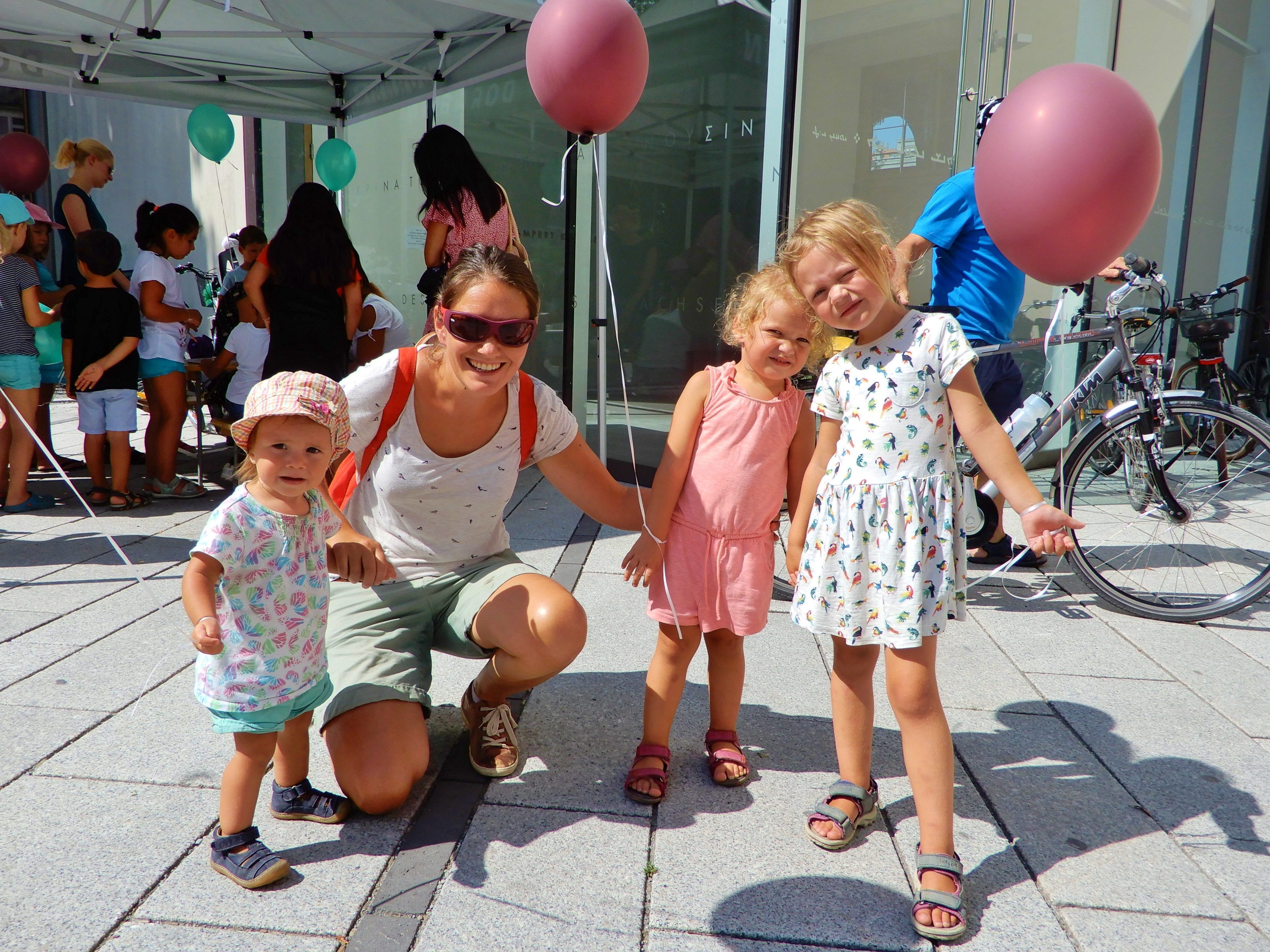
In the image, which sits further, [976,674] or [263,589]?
[976,674]

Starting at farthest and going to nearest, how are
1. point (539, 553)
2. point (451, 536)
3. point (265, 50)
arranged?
point (265, 50) → point (539, 553) → point (451, 536)

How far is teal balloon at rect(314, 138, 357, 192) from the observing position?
8.05m

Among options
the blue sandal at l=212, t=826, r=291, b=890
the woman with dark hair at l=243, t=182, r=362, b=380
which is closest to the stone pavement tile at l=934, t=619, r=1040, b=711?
the blue sandal at l=212, t=826, r=291, b=890

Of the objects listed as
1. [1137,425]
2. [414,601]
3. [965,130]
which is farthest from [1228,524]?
[414,601]

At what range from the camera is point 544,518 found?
5531 mm

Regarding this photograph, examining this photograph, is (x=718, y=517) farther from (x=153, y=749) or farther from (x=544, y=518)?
(x=544, y=518)

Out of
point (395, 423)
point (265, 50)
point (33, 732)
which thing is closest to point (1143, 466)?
point (395, 423)

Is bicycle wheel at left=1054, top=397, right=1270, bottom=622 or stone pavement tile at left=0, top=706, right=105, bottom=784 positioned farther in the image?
bicycle wheel at left=1054, top=397, right=1270, bottom=622

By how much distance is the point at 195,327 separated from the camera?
596 cm

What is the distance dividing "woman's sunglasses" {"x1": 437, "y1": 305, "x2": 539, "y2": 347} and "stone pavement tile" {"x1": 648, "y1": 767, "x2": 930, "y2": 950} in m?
1.25

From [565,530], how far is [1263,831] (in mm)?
3590

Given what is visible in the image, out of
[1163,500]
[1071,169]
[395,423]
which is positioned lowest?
[1163,500]

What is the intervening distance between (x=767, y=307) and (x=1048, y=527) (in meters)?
0.84

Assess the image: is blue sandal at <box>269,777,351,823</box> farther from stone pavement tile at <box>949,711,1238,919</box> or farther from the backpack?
stone pavement tile at <box>949,711,1238,919</box>
